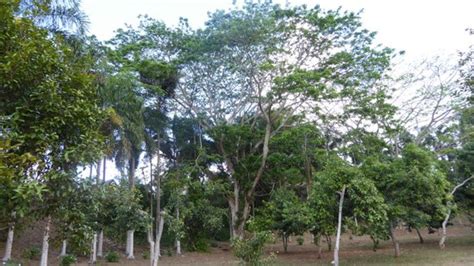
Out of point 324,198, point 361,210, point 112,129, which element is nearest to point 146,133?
point 112,129

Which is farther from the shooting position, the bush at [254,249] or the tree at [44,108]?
the bush at [254,249]

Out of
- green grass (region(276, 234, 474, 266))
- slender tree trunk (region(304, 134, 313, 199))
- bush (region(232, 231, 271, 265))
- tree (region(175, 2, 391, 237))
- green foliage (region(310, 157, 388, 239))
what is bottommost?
green grass (region(276, 234, 474, 266))

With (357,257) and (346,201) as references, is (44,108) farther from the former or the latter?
(357,257)

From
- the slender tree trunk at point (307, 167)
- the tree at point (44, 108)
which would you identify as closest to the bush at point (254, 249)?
the tree at point (44, 108)

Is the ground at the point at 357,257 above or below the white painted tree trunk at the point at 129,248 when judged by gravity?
below

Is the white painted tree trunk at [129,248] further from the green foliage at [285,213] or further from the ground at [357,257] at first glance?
the green foliage at [285,213]

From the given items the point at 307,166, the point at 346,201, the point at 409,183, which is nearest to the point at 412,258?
the point at 409,183

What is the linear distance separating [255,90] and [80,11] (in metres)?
11.4

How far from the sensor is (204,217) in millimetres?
22375

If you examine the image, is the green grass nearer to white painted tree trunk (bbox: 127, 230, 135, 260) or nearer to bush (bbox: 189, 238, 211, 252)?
white painted tree trunk (bbox: 127, 230, 135, 260)

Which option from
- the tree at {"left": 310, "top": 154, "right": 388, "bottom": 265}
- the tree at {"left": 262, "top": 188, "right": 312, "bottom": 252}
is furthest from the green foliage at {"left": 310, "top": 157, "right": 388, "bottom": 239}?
the tree at {"left": 262, "top": 188, "right": 312, "bottom": 252}

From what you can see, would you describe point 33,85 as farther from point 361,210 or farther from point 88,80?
point 361,210

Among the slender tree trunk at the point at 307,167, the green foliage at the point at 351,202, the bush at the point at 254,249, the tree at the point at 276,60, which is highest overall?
the tree at the point at 276,60

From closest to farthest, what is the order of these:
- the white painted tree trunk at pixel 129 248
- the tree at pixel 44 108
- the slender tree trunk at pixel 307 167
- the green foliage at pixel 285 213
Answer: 1. the tree at pixel 44 108
2. the green foliage at pixel 285 213
3. the white painted tree trunk at pixel 129 248
4. the slender tree trunk at pixel 307 167
